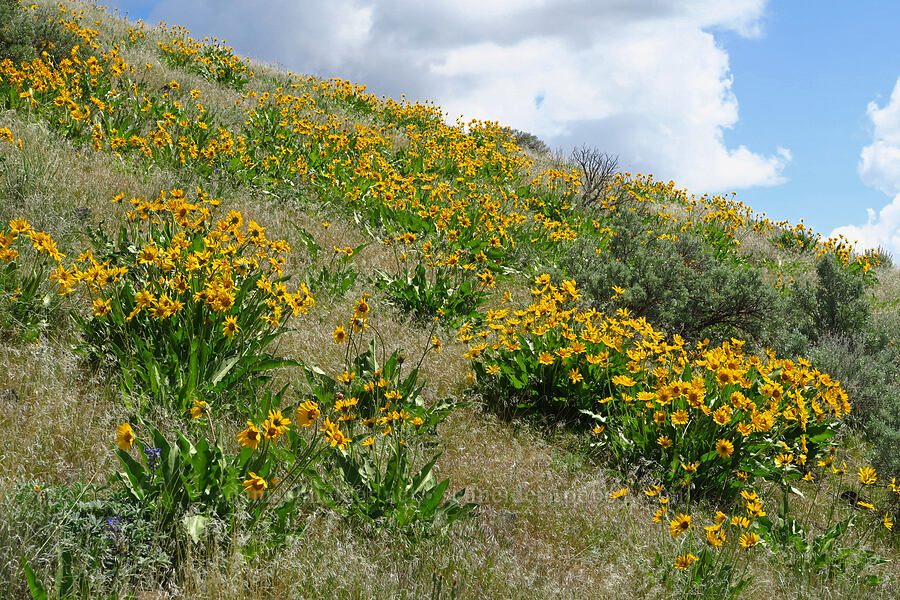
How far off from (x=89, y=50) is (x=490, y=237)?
23.6 feet

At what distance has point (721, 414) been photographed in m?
3.36

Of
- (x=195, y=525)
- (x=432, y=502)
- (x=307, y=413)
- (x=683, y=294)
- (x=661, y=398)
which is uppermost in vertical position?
(x=683, y=294)

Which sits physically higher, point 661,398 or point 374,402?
point 661,398

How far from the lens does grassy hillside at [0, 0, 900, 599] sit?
2465mm

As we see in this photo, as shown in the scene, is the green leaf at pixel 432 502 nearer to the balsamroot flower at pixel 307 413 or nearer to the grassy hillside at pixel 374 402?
the grassy hillside at pixel 374 402

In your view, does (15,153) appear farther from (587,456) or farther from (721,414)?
(721,414)

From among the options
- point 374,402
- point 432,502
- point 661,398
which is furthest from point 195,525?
point 661,398

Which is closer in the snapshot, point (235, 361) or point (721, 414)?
point (721, 414)

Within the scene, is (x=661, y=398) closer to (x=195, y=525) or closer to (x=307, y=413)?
(x=307, y=413)

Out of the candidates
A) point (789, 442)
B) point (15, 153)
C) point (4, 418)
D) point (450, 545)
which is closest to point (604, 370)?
point (789, 442)

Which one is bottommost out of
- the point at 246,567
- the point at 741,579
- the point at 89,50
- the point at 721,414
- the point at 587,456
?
the point at 246,567

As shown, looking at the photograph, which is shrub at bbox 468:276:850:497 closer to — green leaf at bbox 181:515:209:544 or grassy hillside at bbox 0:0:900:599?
grassy hillside at bbox 0:0:900:599

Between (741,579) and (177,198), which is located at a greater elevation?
(177,198)

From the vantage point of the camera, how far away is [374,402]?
3.73 meters
